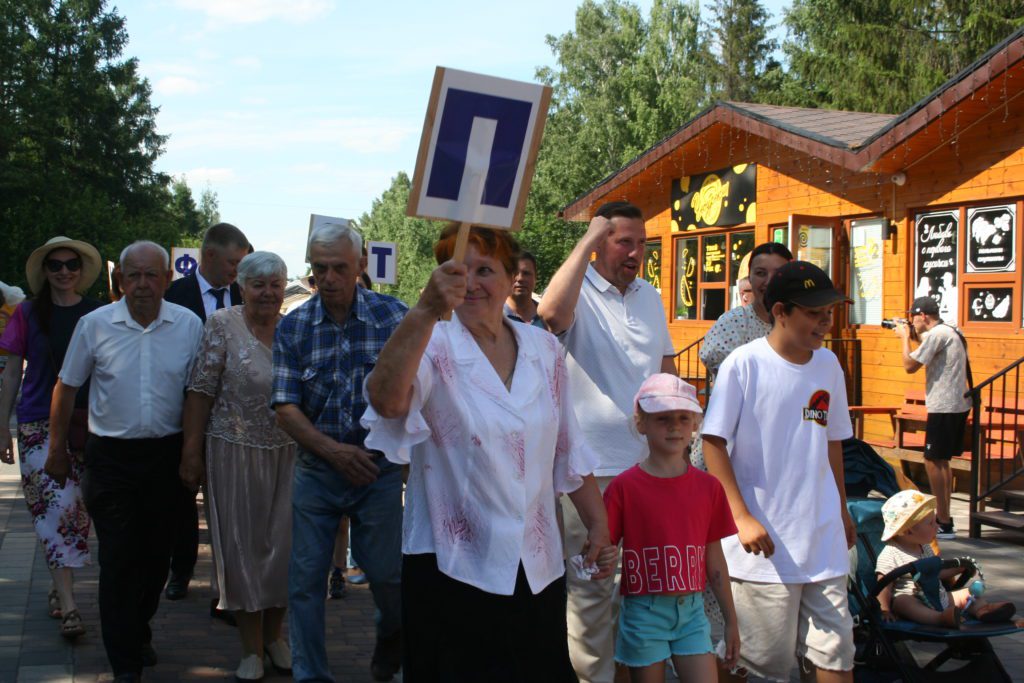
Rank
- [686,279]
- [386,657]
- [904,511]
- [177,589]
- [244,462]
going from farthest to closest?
[686,279] → [177,589] → [244,462] → [386,657] → [904,511]

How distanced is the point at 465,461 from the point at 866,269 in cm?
1313

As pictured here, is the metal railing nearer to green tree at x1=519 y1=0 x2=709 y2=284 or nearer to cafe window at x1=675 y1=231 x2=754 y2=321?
cafe window at x1=675 y1=231 x2=754 y2=321

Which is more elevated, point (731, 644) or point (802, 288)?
point (802, 288)

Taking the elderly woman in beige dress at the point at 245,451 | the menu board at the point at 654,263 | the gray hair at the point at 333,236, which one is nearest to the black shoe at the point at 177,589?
the elderly woman in beige dress at the point at 245,451

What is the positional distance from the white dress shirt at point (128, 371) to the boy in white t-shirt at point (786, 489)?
275cm

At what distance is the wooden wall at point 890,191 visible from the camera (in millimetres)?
13180

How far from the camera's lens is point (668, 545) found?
4.32m

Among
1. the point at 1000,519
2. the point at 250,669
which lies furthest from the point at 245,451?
the point at 1000,519

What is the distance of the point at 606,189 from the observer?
2123 centimetres

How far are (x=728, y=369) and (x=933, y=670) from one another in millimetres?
1635

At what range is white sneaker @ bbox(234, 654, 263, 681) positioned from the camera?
18.3ft

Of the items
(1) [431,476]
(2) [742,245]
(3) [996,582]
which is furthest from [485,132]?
(2) [742,245]

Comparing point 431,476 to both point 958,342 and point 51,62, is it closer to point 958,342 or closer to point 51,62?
point 958,342

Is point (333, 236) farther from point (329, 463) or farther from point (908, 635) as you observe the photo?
point (908, 635)
